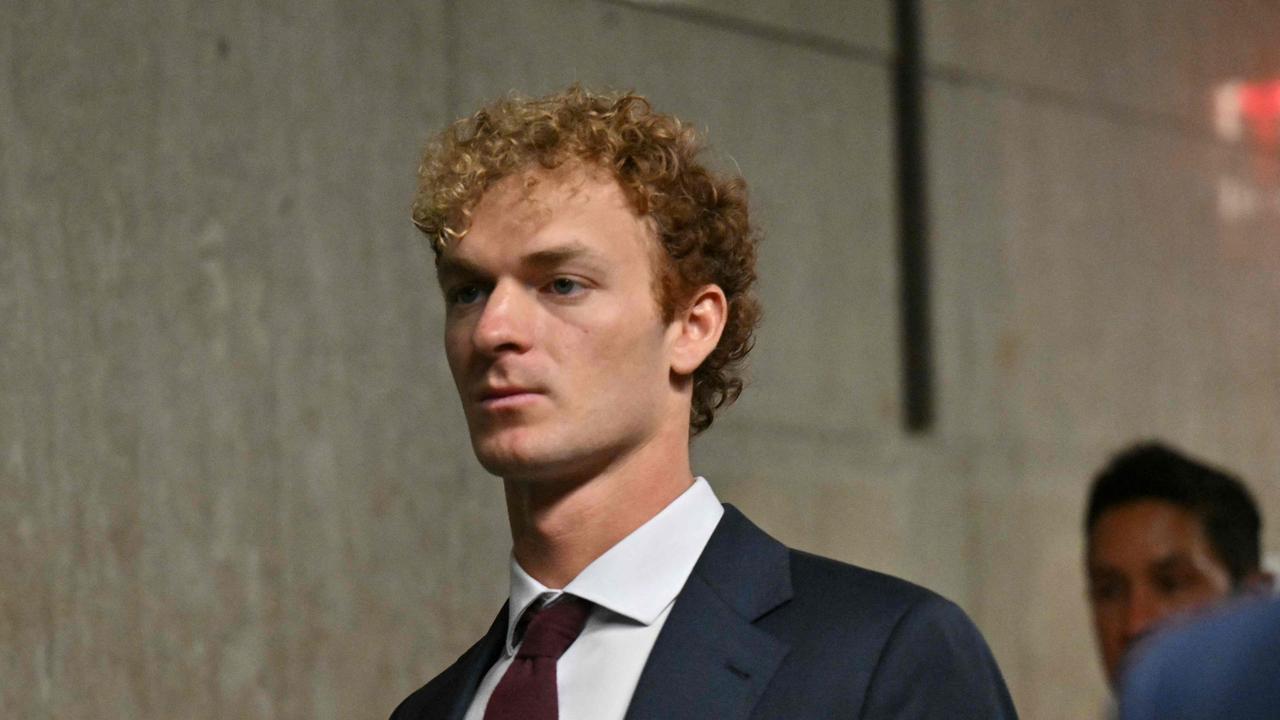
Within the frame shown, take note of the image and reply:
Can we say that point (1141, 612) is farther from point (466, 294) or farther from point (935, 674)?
point (466, 294)

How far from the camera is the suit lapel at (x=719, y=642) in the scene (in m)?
2.10

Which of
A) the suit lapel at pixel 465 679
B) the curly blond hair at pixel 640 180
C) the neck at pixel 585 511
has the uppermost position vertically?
the curly blond hair at pixel 640 180

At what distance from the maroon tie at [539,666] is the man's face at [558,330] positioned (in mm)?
165

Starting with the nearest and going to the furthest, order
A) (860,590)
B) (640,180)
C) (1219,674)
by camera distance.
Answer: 1. (1219,674)
2. (860,590)
3. (640,180)

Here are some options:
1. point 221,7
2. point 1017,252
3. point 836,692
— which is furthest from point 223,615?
point 1017,252

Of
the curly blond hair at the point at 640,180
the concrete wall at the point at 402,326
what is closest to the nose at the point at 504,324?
the curly blond hair at the point at 640,180

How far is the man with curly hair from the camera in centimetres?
211

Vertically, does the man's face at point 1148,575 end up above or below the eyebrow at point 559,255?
below

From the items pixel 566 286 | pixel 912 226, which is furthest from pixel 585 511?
pixel 912 226

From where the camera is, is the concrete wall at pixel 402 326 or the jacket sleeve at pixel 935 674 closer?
the jacket sleeve at pixel 935 674

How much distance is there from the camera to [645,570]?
2.28 metres

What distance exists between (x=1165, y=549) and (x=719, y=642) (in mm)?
1677

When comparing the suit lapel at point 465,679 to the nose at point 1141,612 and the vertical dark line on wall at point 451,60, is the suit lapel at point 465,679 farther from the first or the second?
the vertical dark line on wall at point 451,60

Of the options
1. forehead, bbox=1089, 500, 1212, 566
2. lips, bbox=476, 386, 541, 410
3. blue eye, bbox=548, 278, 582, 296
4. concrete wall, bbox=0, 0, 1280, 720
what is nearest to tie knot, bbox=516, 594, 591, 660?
lips, bbox=476, 386, 541, 410
